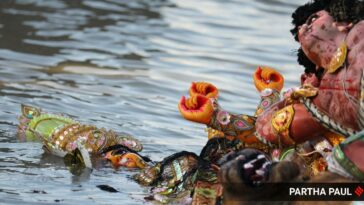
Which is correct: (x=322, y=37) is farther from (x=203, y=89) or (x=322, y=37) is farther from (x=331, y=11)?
(x=203, y=89)

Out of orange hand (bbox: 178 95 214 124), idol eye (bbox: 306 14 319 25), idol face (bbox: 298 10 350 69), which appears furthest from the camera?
orange hand (bbox: 178 95 214 124)

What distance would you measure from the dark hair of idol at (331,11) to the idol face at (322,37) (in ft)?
0.12

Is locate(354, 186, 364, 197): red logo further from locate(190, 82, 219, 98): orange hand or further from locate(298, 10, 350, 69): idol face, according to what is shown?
locate(190, 82, 219, 98): orange hand

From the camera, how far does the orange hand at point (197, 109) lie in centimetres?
535

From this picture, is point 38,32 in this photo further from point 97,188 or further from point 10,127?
point 97,188

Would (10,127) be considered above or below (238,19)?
below

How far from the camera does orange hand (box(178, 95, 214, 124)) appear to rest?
211 inches

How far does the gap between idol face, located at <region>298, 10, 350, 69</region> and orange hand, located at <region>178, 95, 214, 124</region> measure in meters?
0.61

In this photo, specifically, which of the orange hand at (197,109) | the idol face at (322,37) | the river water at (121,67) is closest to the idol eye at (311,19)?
the idol face at (322,37)

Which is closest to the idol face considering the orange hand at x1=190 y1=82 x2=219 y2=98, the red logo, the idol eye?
the idol eye

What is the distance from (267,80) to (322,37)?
3.01 feet

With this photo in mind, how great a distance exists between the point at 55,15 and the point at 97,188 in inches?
236

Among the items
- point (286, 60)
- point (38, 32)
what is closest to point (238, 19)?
point (286, 60)

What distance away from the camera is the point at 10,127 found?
6.99 meters
